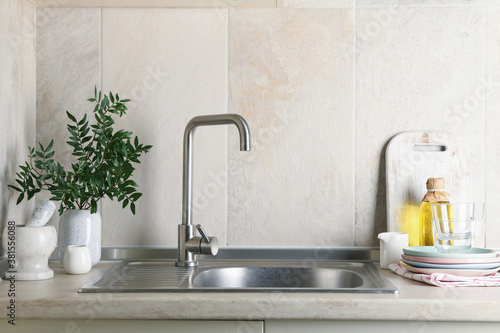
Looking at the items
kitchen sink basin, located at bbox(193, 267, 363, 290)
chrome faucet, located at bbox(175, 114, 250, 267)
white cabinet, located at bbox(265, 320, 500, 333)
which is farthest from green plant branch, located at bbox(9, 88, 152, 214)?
white cabinet, located at bbox(265, 320, 500, 333)

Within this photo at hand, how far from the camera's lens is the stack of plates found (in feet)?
3.92

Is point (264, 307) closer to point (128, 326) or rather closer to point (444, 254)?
point (128, 326)

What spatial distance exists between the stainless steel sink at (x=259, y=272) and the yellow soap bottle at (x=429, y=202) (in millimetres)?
172

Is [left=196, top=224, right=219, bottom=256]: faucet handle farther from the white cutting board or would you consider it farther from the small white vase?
the white cutting board

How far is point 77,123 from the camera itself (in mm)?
1536

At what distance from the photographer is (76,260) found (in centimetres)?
130

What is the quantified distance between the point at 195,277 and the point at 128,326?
0.99 feet

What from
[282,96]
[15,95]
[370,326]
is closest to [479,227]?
[370,326]

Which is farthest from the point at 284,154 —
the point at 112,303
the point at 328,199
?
the point at 112,303

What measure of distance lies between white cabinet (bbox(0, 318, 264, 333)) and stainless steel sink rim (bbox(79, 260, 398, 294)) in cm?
7

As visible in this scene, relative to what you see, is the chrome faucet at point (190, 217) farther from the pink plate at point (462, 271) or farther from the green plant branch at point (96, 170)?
the pink plate at point (462, 271)

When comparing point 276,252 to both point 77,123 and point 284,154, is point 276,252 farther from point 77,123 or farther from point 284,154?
point 77,123

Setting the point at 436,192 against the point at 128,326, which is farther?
the point at 436,192

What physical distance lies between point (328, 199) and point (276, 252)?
22cm
